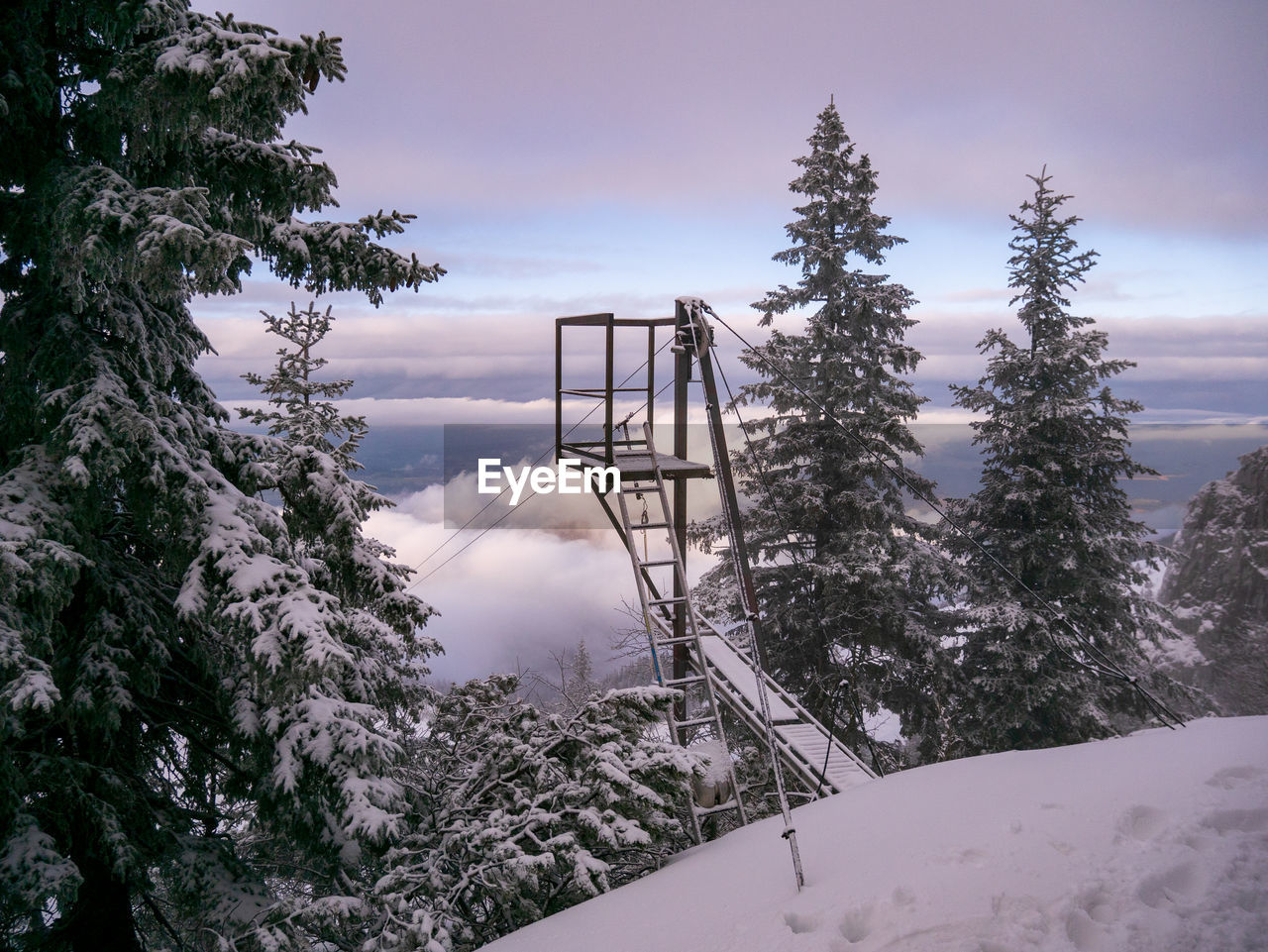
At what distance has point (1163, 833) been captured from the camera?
352 centimetres

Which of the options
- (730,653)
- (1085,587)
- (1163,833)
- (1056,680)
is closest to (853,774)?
(730,653)

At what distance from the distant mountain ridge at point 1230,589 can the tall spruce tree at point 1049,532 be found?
12916mm

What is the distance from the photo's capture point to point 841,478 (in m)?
16.2

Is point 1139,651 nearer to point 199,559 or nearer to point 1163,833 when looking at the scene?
point 1163,833

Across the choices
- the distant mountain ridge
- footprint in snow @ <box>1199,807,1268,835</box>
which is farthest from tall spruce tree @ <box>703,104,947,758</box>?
the distant mountain ridge

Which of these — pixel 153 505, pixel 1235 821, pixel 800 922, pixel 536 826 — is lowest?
pixel 536 826

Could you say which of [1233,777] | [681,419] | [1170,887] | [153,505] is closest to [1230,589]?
[681,419]

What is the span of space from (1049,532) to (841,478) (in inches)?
173

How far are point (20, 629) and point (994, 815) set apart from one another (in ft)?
18.0

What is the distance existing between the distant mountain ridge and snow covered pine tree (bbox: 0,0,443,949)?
95.3 ft

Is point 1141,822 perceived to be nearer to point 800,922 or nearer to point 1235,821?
point 1235,821

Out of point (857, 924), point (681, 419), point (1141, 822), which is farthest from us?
point (681, 419)

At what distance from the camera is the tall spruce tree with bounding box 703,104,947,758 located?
604 inches

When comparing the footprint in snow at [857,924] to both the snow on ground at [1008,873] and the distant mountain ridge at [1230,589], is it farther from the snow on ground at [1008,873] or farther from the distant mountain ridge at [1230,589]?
the distant mountain ridge at [1230,589]
